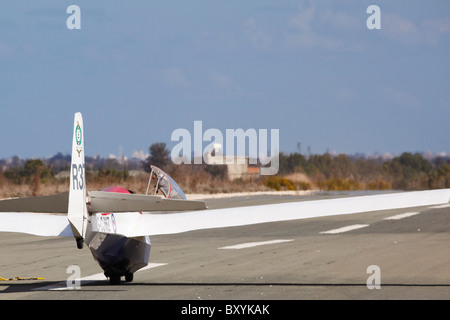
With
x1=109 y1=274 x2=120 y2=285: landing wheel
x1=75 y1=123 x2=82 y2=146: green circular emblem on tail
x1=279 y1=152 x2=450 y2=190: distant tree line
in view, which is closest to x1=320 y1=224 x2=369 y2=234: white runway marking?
x1=109 y1=274 x2=120 y2=285: landing wheel

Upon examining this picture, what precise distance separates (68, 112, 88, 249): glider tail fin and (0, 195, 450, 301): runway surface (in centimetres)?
145

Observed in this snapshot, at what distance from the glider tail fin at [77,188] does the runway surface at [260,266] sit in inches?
57.0

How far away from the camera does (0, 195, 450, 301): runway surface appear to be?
12.9m

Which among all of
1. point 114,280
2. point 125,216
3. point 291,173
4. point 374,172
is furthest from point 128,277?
point 291,173

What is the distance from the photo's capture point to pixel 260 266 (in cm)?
1702

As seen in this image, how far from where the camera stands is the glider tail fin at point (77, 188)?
11227 millimetres

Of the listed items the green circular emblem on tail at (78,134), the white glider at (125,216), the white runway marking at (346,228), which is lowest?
the white runway marking at (346,228)

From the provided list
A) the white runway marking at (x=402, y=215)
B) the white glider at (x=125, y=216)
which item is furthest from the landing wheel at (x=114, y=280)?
the white runway marking at (x=402, y=215)

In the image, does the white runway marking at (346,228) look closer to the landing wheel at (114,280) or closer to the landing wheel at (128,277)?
the landing wheel at (128,277)

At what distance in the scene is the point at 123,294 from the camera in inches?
500

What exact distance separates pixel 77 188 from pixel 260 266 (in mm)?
6619

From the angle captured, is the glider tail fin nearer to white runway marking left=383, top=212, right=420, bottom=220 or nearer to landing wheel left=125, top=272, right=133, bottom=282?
landing wheel left=125, top=272, right=133, bottom=282

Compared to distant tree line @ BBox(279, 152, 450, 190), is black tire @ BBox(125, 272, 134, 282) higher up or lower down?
lower down
